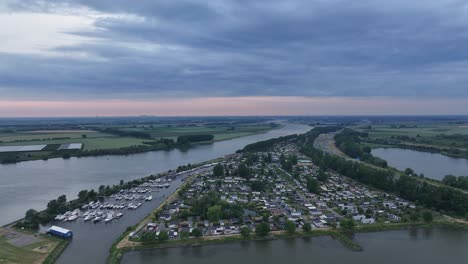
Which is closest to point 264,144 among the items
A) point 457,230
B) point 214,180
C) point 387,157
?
point 387,157

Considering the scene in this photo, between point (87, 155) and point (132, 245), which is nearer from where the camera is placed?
point (132, 245)

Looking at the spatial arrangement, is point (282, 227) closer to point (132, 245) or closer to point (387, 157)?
point (132, 245)

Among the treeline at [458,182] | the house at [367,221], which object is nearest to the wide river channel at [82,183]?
the house at [367,221]

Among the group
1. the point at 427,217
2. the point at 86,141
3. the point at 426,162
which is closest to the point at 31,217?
the point at 427,217

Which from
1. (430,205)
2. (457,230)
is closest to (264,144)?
(430,205)

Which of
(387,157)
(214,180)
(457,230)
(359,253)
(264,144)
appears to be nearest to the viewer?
(359,253)

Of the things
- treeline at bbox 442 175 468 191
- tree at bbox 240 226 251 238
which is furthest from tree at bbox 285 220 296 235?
treeline at bbox 442 175 468 191

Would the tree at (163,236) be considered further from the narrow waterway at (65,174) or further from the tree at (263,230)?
the narrow waterway at (65,174)

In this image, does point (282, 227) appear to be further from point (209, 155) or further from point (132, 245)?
point (209, 155)

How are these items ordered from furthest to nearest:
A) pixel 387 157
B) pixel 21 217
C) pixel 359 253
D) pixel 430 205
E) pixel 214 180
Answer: pixel 387 157 < pixel 214 180 < pixel 430 205 < pixel 21 217 < pixel 359 253
